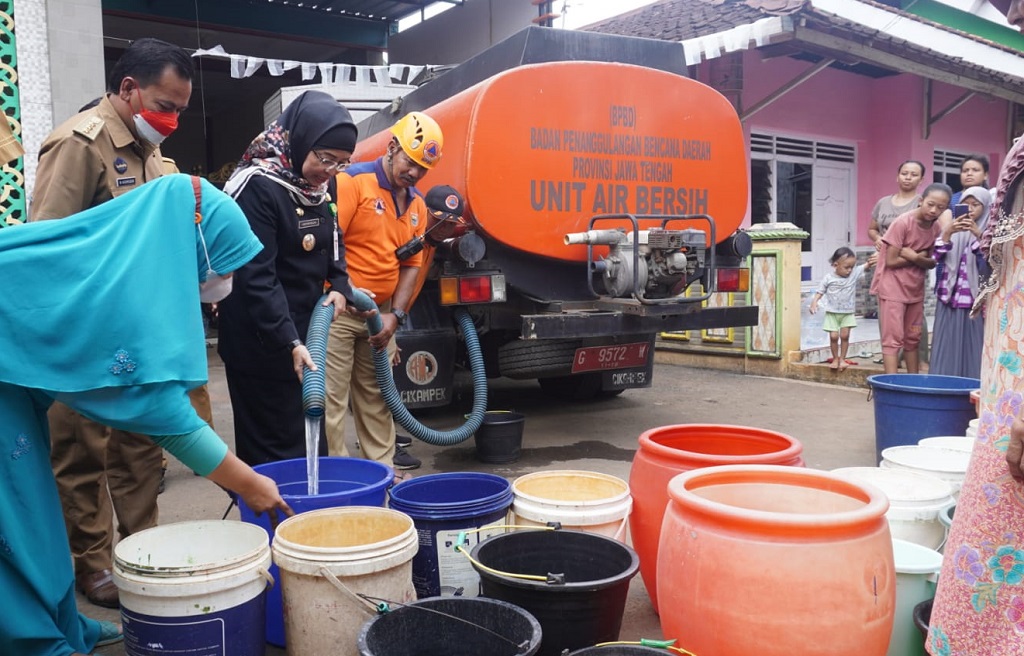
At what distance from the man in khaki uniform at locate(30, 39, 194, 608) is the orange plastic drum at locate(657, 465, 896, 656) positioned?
1946 mm

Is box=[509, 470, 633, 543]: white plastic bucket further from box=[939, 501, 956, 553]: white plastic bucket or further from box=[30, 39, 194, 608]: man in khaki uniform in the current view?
box=[30, 39, 194, 608]: man in khaki uniform

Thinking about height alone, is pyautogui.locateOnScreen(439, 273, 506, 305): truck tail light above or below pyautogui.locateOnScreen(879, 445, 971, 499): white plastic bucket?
above

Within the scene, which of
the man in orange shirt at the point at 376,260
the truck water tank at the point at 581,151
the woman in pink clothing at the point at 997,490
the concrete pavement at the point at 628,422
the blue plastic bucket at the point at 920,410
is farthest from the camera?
the truck water tank at the point at 581,151

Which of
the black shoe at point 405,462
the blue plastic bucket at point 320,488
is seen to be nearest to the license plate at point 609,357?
the black shoe at point 405,462

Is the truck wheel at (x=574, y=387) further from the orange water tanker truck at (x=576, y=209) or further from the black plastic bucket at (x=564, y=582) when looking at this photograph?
the black plastic bucket at (x=564, y=582)

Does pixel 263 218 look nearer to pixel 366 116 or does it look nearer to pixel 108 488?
pixel 108 488

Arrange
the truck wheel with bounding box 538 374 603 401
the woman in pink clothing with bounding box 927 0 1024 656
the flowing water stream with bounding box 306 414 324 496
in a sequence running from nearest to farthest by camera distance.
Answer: the woman in pink clothing with bounding box 927 0 1024 656 < the flowing water stream with bounding box 306 414 324 496 < the truck wheel with bounding box 538 374 603 401

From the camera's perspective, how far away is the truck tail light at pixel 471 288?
167 inches

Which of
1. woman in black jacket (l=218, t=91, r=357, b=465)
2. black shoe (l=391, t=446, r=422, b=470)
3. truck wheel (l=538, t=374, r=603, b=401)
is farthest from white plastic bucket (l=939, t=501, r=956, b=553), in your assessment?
truck wheel (l=538, t=374, r=603, b=401)

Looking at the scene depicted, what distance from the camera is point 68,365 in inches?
66.7

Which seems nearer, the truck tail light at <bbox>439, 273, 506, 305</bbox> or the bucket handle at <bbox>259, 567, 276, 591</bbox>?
the bucket handle at <bbox>259, 567, 276, 591</bbox>

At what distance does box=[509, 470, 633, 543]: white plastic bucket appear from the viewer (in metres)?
2.30

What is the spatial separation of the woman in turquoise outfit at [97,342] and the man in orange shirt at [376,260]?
1.66m

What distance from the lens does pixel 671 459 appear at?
230 cm
